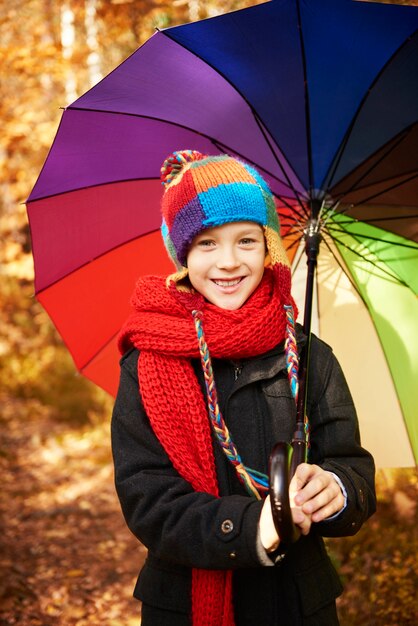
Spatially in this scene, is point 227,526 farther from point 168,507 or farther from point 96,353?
point 96,353

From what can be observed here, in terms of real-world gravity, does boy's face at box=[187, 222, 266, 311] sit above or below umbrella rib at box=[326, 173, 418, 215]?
below

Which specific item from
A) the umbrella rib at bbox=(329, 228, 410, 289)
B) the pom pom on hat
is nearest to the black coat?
the pom pom on hat

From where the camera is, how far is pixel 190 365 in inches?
84.6

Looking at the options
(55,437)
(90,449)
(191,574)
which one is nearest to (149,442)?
(191,574)

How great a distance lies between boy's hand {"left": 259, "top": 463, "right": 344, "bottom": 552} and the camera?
1.79m

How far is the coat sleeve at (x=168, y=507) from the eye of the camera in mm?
1843

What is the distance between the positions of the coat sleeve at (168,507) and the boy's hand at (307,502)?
37 mm

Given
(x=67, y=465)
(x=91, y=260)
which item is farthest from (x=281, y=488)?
(x=67, y=465)

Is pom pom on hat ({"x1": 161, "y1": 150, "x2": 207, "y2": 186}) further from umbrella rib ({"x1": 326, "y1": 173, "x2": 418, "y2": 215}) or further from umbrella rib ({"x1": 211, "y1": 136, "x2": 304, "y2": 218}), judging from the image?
umbrella rib ({"x1": 326, "y1": 173, "x2": 418, "y2": 215})

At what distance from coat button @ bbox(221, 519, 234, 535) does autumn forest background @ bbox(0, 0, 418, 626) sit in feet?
5.61

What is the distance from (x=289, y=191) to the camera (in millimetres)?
2789

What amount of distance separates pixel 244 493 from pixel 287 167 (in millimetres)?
1354

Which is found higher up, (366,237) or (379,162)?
(379,162)

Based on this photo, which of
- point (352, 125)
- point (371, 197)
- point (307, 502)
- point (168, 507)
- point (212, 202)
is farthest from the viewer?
point (371, 197)
